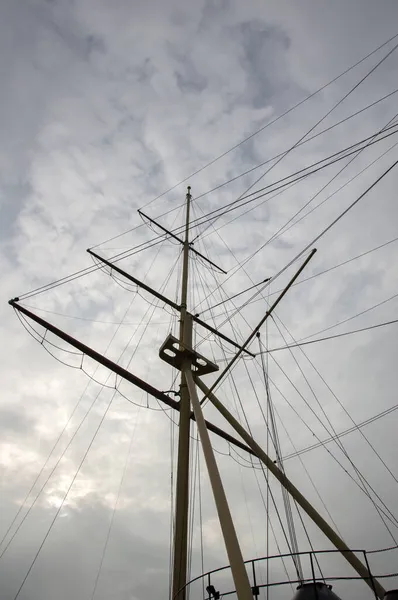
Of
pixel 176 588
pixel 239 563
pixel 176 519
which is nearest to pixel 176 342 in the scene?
pixel 176 519

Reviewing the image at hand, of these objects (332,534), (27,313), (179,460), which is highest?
(27,313)

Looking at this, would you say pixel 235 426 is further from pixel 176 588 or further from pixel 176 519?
pixel 176 588

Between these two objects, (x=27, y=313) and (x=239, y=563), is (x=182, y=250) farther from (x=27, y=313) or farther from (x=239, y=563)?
(x=239, y=563)

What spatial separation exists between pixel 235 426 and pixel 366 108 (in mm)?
8519

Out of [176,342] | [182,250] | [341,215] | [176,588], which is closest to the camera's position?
[341,215]

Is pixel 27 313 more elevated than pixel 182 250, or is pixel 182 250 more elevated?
pixel 182 250

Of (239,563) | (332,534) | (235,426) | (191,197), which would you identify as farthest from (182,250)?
(239,563)

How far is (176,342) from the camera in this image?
41.1ft

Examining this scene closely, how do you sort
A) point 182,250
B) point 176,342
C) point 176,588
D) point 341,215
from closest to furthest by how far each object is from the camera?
point 341,215, point 176,588, point 176,342, point 182,250

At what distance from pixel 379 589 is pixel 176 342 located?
25.6ft

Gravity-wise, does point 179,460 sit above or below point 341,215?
below

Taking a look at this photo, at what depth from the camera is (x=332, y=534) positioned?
870cm

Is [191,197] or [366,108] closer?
[366,108]

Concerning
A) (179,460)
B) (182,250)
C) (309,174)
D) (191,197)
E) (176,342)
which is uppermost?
(191,197)
